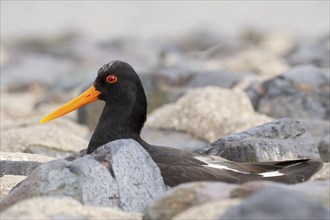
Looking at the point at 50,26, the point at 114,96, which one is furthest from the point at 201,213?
the point at 50,26

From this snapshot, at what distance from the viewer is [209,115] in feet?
36.4

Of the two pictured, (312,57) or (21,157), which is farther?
(312,57)

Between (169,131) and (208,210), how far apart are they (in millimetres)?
6554

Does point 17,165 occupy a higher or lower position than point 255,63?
lower

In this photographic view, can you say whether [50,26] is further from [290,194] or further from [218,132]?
[290,194]

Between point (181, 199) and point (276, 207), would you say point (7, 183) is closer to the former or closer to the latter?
point (181, 199)

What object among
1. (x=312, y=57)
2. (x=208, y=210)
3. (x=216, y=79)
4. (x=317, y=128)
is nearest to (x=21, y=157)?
(x=208, y=210)

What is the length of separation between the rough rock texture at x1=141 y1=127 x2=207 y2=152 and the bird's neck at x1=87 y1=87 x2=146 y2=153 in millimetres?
2719

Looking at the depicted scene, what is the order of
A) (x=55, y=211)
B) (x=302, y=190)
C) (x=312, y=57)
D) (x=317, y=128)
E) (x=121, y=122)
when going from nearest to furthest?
(x=55, y=211) < (x=302, y=190) < (x=121, y=122) < (x=317, y=128) < (x=312, y=57)

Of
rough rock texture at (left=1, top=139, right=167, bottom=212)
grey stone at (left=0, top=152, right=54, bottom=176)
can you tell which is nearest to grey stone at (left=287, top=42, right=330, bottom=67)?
grey stone at (left=0, top=152, right=54, bottom=176)

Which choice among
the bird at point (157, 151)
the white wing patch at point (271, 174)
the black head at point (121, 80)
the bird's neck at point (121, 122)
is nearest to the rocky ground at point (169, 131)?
the bird's neck at point (121, 122)

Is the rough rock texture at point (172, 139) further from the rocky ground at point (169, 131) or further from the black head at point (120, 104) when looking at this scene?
the black head at point (120, 104)

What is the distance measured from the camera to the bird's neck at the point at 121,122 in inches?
297

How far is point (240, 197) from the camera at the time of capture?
4.74 metres
